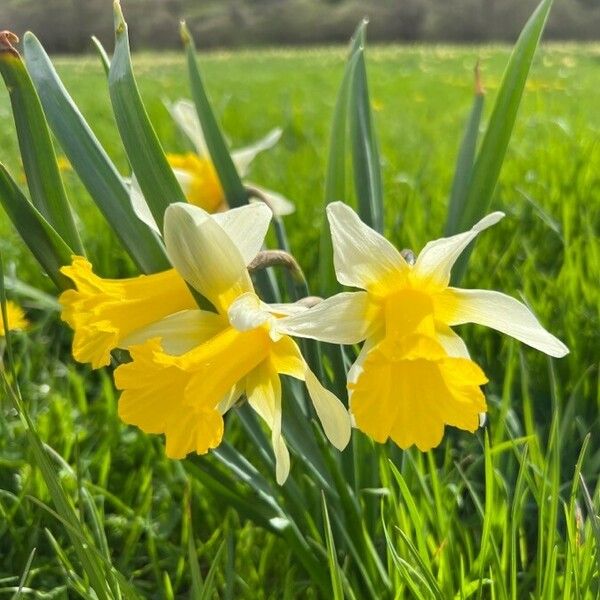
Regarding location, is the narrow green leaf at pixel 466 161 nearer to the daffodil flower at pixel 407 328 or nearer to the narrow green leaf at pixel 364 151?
the narrow green leaf at pixel 364 151

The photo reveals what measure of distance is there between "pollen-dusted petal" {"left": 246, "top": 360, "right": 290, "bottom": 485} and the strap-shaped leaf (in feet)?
0.52

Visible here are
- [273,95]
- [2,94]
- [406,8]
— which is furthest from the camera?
[406,8]

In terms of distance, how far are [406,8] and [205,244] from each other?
2775 centimetres

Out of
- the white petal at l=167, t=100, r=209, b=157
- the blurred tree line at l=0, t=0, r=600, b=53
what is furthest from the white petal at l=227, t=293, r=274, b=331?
the blurred tree line at l=0, t=0, r=600, b=53

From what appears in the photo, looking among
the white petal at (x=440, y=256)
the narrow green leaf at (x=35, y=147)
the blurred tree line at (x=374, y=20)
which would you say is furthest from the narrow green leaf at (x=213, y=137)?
the blurred tree line at (x=374, y=20)

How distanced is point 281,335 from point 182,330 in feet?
0.30

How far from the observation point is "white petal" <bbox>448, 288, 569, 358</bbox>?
1.98ft

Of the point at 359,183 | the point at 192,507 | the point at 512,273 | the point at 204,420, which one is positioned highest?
the point at 359,183

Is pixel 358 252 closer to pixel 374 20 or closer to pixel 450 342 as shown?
pixel 450 342

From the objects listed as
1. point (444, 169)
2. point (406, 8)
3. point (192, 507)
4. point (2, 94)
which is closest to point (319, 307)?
point (192, 507)

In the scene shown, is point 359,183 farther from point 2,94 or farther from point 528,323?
point 2,94

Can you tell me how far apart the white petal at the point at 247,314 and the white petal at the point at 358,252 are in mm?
72

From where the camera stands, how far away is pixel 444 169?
7.76 ft

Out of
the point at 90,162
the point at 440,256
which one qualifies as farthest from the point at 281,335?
the point at 90,162
